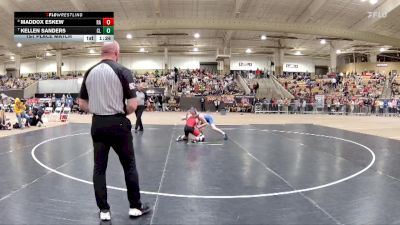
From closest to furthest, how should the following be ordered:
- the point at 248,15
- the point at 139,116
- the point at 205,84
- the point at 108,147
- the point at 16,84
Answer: the point at 108,147, the point at 139,116, the point at 248,15, the point at 205,84, the point at 16,84

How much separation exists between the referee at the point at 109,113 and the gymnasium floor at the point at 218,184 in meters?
0.30

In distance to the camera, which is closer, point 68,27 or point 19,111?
point 68,27

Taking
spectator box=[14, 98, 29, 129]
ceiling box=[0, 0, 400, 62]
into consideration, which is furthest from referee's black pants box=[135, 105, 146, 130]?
ceiling box=[0, 0, 400, 62]

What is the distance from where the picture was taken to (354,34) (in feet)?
112

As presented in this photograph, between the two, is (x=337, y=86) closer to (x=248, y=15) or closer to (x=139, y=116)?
(x=248, y=15)

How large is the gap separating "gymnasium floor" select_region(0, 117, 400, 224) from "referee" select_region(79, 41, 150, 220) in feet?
0.98

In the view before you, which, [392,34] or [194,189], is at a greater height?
[392,34]

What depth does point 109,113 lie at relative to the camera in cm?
392

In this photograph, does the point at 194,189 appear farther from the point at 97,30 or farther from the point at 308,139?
the point at 97,30

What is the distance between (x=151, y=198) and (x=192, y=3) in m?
28.2

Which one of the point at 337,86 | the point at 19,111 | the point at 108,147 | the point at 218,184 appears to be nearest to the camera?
the point at 108,147

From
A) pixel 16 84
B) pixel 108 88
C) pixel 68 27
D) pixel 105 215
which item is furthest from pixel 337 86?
pixel 105 215

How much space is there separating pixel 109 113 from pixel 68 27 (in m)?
11.4

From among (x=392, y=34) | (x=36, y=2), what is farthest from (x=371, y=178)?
(x=392, y=34)
